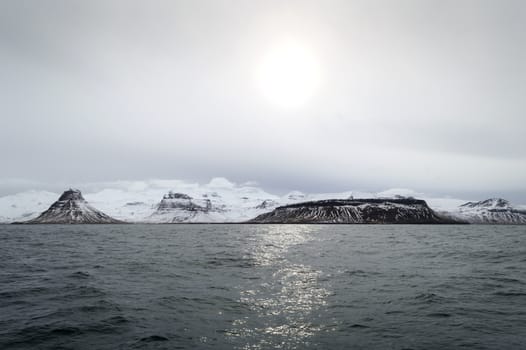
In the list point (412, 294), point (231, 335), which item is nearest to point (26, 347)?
point (231, 335)

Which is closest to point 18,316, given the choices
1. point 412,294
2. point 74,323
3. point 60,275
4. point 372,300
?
point 74,323

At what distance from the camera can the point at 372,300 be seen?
955 inches

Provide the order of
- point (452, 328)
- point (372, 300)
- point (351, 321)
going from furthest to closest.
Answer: point (372, 300), point (351, 321), point (452, 328)

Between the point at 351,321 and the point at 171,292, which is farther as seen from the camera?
the point at 171,292

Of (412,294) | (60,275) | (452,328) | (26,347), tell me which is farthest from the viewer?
(60,275)

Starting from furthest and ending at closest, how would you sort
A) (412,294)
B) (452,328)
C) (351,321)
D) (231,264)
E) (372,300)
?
(231,264), (412,294), (372,300), (351,321), (452,328)

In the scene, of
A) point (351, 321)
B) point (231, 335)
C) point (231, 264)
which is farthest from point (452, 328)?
point (231, 264)

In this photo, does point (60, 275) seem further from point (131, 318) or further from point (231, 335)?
point (231, 335)

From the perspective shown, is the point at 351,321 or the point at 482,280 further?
the point at 482,280

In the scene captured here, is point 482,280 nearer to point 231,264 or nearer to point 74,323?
point 231,264

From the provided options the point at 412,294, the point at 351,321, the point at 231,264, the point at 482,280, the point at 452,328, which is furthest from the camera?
the point at 231,264

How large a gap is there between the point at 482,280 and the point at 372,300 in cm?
1386

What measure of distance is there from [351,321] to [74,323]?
15060 millimetres

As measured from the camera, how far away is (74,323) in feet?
62.5
